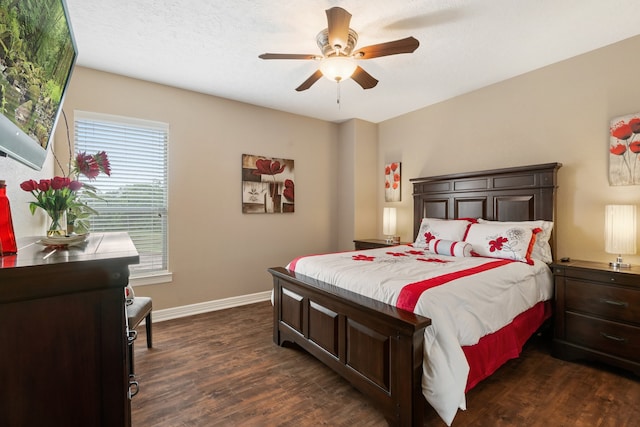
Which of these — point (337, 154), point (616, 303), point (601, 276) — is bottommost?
point (616, 303)

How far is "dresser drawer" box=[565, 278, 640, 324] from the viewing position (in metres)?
2.21

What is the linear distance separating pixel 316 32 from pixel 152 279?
302cm

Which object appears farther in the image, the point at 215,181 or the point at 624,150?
the point at 215,181

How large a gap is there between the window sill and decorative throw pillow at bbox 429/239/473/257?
2.96 meters

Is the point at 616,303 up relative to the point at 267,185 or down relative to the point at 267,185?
down

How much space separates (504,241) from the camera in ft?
9.36

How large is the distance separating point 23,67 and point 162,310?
308cm

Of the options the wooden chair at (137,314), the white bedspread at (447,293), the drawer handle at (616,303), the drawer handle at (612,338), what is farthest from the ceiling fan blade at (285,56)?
the drawer handle at (612,338)

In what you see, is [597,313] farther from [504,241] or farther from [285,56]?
[285,56]

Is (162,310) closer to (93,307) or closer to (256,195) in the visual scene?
(256,195)

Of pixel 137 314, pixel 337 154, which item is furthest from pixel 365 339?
pixel 337 154

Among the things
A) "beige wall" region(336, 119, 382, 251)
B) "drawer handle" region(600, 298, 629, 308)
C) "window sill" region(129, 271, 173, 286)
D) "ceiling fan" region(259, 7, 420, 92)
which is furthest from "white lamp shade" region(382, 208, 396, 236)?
"window sill" region(129, 271, 173, 286)

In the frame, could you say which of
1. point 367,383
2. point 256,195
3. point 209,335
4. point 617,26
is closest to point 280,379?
point 367,383

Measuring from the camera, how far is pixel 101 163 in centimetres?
162
